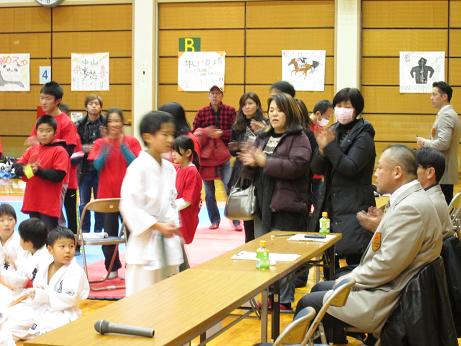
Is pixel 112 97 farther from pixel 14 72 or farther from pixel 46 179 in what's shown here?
pixel 46 179

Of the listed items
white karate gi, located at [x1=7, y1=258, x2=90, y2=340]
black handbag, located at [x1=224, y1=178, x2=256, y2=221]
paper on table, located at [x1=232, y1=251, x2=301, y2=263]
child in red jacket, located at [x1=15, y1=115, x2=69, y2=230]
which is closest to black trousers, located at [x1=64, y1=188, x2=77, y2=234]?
child in red jacket, located at [x1=15, y1=115, x2=69, y2=230]

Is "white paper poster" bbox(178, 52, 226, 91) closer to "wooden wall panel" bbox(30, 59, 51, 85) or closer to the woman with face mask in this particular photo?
"wooden wall panel" bbox(30, 59, 51, 85)

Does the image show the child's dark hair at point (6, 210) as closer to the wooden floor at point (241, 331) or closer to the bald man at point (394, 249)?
the wooden floor at point (241, 331)

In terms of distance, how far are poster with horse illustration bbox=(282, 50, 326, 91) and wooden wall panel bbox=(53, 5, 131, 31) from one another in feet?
9.62

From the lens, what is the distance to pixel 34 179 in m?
6.54

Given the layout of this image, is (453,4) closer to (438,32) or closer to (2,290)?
(438,32)

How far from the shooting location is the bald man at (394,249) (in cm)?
376

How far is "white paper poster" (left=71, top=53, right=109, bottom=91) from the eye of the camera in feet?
47.2

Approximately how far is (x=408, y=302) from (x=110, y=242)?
10.4ft

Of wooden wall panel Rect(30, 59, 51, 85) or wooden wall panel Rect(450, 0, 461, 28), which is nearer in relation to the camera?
wooden wall panel Rect(450, 0, 461, 28)

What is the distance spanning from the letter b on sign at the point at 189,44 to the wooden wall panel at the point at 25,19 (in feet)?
8.42

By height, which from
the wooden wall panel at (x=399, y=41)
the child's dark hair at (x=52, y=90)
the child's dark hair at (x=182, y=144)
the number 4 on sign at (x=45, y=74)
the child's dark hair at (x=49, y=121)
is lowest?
the child's dark hair at (x=182, y=144)

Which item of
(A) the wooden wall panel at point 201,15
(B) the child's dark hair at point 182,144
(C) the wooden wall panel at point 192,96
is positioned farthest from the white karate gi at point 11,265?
(A) the wooden wall panel at point 201,15

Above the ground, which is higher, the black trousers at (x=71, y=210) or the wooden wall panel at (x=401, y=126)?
the wooden wall panel at (x=401, y=126)
